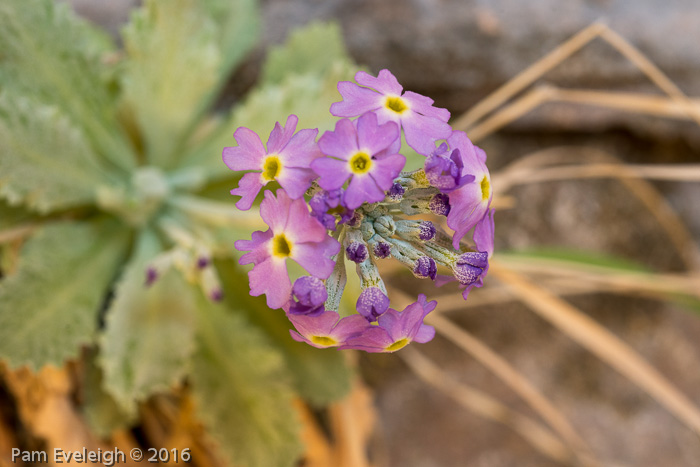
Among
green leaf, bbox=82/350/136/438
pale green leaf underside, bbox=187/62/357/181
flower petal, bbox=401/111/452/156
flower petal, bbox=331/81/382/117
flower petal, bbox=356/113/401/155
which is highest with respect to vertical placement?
pale green leaf underside, bbox=187/62/357/181

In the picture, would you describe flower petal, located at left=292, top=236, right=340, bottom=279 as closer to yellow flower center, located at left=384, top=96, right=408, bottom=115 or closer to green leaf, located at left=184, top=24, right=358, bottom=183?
yellow flower center, located at left=384, top=96, right=408, bottom=115

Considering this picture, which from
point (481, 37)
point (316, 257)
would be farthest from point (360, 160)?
point (481, 37)

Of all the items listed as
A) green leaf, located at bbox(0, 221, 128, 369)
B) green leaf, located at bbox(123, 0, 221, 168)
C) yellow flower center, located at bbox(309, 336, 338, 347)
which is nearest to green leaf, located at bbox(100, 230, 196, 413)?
green leaf, located at bbox(0, 221, 128, 369)

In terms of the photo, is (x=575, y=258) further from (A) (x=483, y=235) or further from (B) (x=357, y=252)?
(B) (x=357, y=252)

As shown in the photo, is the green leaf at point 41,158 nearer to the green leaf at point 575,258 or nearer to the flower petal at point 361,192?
the flower petal at point 361,192

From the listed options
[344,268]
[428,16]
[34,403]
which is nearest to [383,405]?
[34,403]
